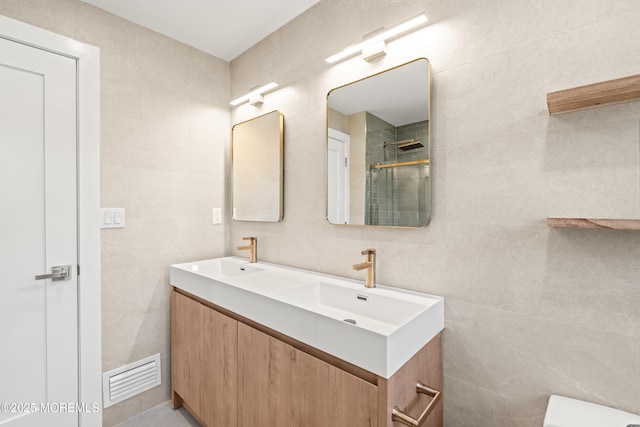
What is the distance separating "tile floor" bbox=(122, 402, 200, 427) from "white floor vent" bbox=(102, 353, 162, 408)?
5.8 inches

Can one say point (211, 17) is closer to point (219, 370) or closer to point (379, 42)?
point (379, 42)

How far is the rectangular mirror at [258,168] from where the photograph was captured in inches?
78.0

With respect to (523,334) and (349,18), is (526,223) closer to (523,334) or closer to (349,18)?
(523,334)

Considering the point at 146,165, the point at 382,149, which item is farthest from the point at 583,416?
the point at 146,165

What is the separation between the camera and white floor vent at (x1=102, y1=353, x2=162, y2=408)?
5.90ft

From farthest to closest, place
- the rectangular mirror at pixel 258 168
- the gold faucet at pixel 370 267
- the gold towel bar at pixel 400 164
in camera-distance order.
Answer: the rectangular mirror at pixel 258 168 < the gold faucet at pixel 370 267 < the gold towel bar at pixel 400 164

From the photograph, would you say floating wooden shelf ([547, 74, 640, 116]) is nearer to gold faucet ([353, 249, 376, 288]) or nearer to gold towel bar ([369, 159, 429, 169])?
gold towel bar ([369, 159, 429, 169])

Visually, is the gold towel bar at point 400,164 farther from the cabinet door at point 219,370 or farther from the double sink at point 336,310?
the cabinet door at point 219,370

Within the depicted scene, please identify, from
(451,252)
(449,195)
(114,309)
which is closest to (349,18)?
(449,195)

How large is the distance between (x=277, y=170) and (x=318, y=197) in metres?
0.39

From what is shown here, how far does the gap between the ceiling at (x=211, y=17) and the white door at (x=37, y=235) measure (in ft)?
1.60

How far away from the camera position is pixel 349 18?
1.60 meters

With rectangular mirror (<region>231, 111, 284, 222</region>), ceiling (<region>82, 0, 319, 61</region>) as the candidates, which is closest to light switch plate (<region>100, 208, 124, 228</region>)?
→ rectangular mirror (<region>231, 111, 284, 222</region>)

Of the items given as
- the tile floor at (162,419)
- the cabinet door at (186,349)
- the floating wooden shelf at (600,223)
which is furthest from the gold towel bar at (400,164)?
the tile floor at (162,419)
